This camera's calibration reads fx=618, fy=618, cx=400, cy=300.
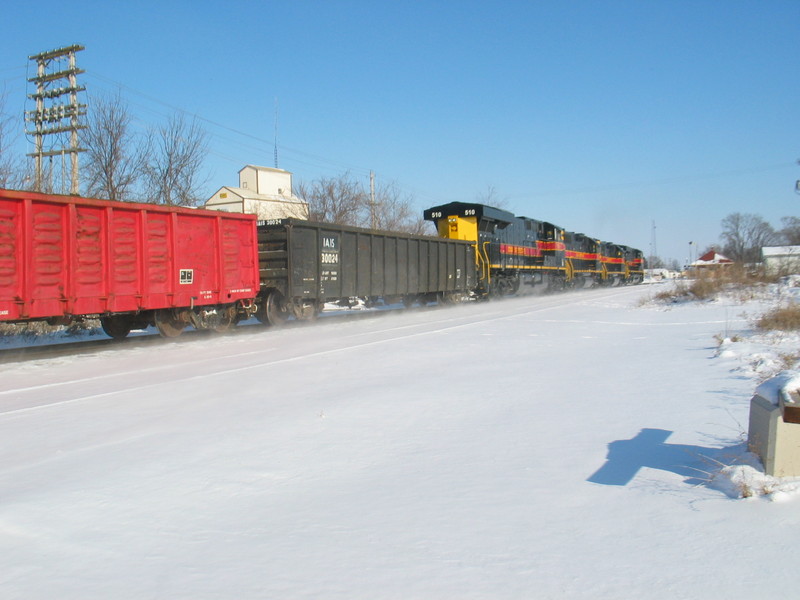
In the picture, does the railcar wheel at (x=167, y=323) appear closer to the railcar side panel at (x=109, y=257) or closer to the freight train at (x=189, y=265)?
the freight train at (x=189, y=265)

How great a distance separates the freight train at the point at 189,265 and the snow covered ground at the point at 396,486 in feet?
8.49

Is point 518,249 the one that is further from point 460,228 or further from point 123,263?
point 123,263

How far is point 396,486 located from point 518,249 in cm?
2844

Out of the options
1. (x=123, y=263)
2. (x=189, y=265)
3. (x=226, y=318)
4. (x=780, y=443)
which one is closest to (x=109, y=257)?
(x=123, y=263)

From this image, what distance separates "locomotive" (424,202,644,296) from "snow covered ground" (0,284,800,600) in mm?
18971

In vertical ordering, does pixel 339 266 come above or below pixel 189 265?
above

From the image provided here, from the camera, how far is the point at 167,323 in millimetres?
13359

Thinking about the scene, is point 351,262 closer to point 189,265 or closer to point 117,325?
point 189,265

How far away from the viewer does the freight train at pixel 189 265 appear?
10344 mm

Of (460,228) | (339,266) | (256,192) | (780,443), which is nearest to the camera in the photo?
(780,443)

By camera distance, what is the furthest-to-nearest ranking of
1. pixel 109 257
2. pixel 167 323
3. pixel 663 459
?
pixel 167 323, pixel 109 257, pixel 663 459

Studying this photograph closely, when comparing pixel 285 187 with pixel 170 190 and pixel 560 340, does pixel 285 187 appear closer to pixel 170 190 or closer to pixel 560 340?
pixel 170 190

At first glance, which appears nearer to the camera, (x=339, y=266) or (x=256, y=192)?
(x=339, y=266)

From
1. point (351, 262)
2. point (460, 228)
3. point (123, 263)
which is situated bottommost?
point (123, 263)
